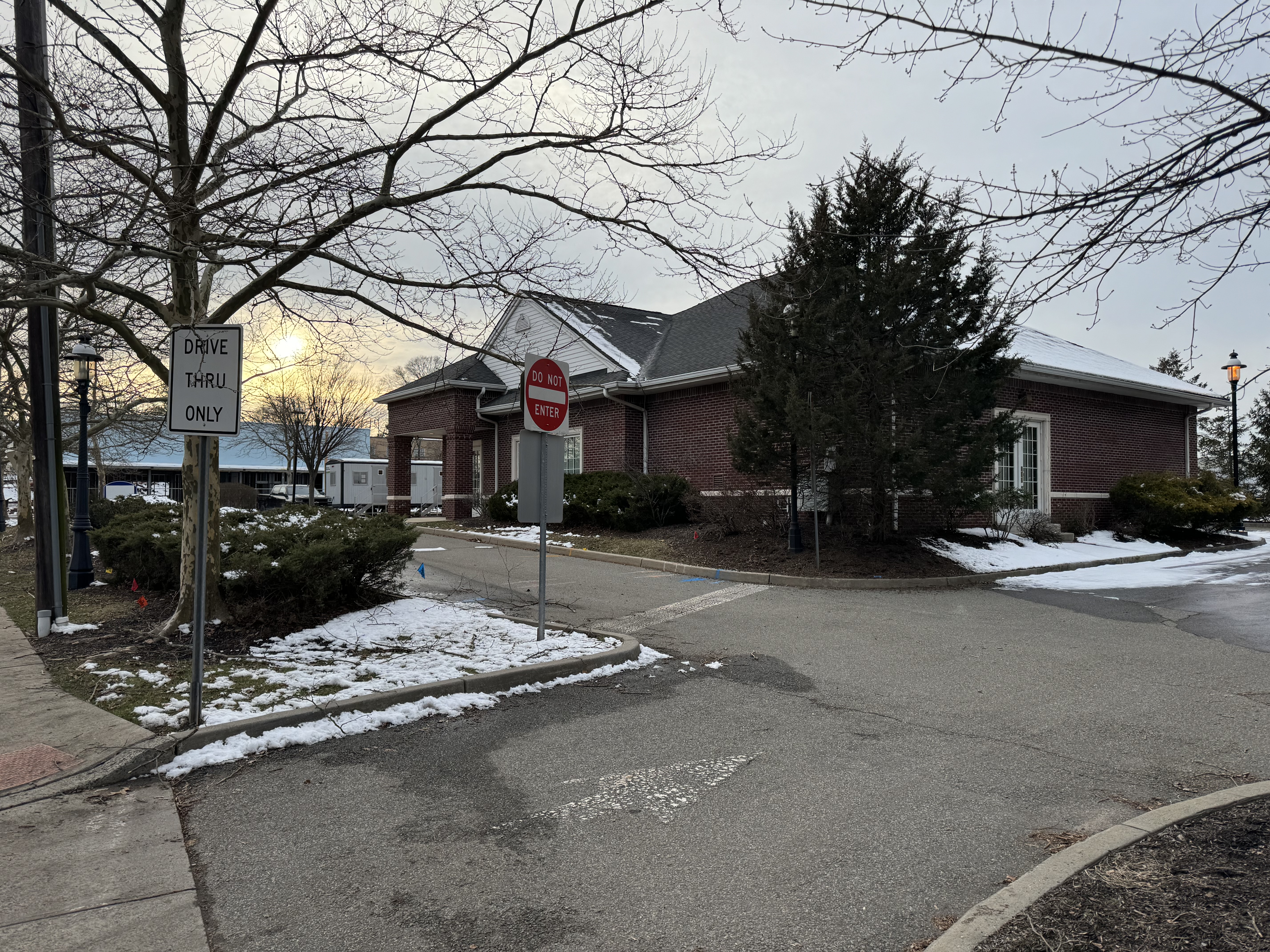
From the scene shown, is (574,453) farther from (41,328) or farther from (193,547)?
(193,547)

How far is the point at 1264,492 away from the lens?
25.1m

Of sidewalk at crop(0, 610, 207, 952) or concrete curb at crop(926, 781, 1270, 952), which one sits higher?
concrete curb at crop(926, 781, 1270, 952)

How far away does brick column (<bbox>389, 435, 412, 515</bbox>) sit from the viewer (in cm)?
2941

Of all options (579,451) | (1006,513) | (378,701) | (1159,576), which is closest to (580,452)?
(579,451)

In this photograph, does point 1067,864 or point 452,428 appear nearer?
point 1067,864

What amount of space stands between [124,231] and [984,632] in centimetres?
916

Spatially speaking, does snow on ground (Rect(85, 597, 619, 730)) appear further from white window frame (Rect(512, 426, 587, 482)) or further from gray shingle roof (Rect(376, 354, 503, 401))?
gray shingle roof (Rect(376, 354, 503, 401))

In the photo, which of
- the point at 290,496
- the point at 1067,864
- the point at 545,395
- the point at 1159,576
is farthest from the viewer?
the point at 290,496

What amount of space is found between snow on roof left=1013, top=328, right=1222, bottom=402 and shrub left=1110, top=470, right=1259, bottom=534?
254 centimetres

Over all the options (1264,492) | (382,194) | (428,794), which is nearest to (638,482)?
(382,194)

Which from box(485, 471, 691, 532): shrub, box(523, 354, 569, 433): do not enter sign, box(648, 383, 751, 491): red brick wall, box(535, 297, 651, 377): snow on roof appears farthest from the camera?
box(535, 297, 651, 377): snow on roof

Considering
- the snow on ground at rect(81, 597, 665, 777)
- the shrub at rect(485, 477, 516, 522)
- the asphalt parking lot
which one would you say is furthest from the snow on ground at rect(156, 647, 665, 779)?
the shrub at rect(485, 477, 516, 522)

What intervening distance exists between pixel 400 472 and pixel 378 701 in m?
24.6

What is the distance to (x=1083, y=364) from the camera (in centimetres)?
2158
